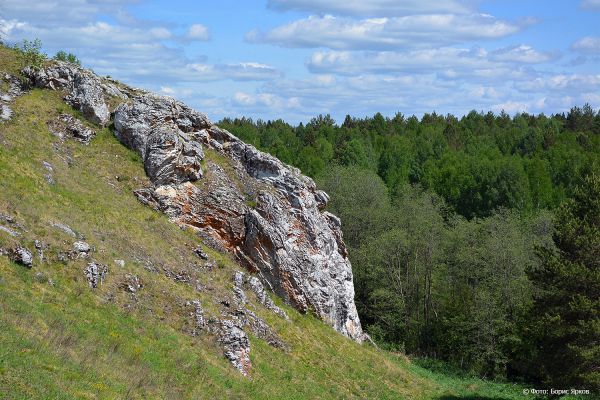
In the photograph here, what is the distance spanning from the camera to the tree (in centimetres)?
3014

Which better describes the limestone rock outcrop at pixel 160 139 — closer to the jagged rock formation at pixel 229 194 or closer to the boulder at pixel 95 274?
the jagged rock formation at pixel 229 194

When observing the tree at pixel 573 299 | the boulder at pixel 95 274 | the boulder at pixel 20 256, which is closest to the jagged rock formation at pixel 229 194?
the boulder at pixel 95 274

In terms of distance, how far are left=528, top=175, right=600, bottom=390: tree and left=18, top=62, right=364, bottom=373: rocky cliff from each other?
36.5ft

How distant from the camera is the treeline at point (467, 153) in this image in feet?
279

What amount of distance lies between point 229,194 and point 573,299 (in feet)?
58.1

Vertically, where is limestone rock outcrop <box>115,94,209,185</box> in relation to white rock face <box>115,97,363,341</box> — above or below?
above

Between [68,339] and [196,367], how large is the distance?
5.54m

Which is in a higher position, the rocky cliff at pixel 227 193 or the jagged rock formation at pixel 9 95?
the jagged rock formation at pixel 9 95

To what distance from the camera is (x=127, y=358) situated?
771 inches

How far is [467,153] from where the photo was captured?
11506 centimetres

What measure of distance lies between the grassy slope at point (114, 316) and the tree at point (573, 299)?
7.21 metres

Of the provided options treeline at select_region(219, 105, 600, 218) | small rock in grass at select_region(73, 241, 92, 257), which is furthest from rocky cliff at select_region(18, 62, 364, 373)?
treeline at select_region(219, 105, 600, 218)

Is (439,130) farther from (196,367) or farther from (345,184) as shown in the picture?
(196,367)

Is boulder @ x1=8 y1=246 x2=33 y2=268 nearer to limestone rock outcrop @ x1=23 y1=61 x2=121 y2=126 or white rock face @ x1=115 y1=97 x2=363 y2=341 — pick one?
white rock face @ x1=115 y1=97 x2=363 y2=341
